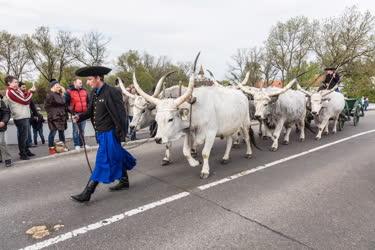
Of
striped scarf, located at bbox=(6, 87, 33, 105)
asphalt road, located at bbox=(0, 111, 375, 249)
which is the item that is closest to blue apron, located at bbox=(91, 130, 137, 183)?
asphalt road, located at bbox=(0, 111, 375, 249)

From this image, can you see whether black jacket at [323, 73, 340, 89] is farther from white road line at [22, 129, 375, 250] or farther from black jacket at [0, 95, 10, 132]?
black jacket at [0, 95, 10, 132]

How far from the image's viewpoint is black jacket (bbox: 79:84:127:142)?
4.34 meters

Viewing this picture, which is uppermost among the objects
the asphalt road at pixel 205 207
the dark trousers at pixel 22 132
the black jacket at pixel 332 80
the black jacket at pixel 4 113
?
the black jacket at pixel 332 80

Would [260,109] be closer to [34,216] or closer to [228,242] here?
[228,242]

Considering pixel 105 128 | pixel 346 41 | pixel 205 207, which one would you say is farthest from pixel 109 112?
pixel 346 41

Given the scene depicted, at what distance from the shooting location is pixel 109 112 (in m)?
4.33

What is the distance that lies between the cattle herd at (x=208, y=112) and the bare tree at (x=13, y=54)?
131 ft

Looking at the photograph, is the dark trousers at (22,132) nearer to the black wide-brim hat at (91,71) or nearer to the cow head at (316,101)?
the black wide-brim hat at (91,71)

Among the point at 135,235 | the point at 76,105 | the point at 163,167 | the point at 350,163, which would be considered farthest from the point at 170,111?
the point at 350,163

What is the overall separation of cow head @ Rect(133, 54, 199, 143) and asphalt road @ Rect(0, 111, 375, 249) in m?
0.88

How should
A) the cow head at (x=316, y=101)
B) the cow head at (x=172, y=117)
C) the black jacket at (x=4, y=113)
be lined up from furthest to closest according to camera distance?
the cow head at (x=316, y=101) → the black jacket at (x=4, y=113) → the cow head at (x=172, y=117)

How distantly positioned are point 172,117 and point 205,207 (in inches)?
63.4

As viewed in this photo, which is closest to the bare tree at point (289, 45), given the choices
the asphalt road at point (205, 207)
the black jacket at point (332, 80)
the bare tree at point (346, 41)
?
the bare tree at point (346, 41)

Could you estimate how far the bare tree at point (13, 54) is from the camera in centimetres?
3866
